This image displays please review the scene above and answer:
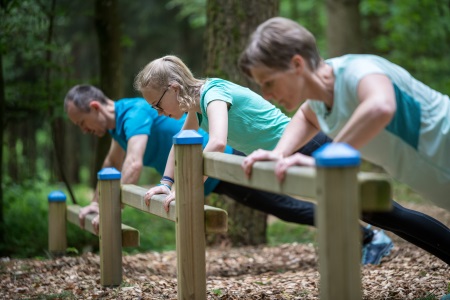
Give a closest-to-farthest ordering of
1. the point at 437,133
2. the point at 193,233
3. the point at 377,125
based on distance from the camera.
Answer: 1. the point at 377,125
2. the point at 437,133
3. the point at 193,233

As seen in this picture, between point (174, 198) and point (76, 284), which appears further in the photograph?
point (76, 284)

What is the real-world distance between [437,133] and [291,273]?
9.28 ft

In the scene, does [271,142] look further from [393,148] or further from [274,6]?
[274,6]

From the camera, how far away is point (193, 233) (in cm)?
341

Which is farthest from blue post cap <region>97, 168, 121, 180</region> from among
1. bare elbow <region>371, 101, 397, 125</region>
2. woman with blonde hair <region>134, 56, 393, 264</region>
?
bare elbow <region>371, 101, 397, 125</region>

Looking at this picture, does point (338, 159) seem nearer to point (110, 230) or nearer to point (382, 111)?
point (382, 111)

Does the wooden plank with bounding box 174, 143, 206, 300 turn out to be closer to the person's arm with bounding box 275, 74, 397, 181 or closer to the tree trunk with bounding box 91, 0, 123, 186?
the person's arm with bounding box 275, 74, 397, 181

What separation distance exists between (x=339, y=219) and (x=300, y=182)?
0.23 m

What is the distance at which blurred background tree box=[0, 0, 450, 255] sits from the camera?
7109 millimetres

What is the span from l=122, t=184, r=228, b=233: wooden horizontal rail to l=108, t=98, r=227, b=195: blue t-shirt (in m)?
0.62

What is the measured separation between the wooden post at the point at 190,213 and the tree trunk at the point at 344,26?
930 cm

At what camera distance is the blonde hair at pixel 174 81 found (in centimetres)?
397

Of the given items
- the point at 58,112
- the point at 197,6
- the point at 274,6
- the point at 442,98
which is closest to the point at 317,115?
the point at 442,98

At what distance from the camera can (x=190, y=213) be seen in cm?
339
